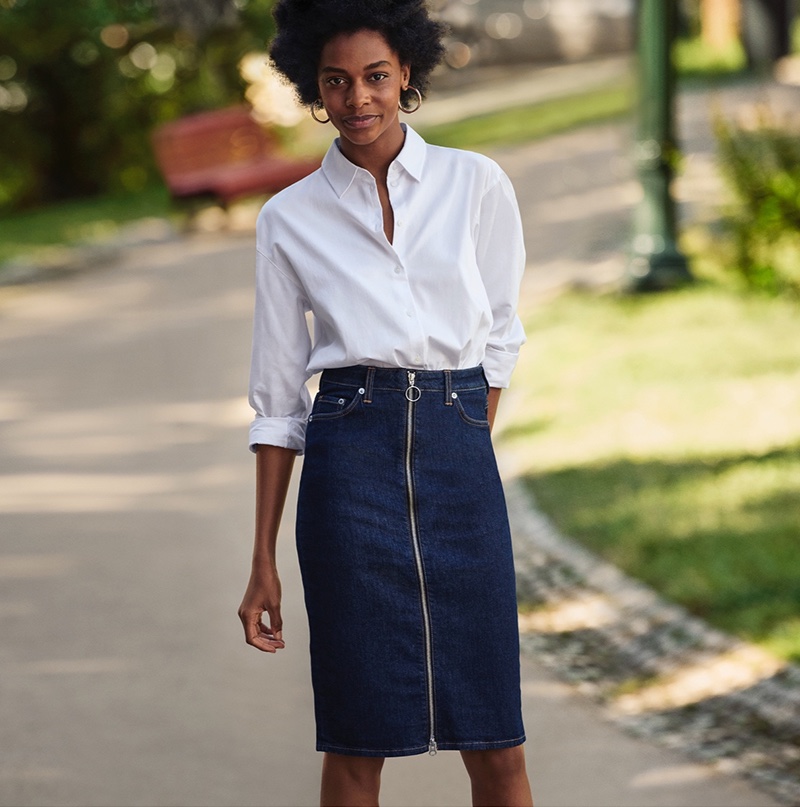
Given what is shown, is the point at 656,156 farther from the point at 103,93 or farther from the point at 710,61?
the point at 710,61

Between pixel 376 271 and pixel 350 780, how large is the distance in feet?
3.09

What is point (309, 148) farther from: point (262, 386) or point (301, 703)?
point (262, 386)

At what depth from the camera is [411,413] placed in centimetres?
270

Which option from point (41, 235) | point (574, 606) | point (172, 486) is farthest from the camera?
point (41, 235)

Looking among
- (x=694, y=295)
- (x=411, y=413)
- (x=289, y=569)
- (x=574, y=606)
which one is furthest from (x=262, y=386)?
(x=694, y=295)

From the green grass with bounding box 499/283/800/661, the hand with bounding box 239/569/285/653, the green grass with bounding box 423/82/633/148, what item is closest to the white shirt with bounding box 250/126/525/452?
the hand with bounding box 239/569/285/653

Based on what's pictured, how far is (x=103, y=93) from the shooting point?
1823 cm

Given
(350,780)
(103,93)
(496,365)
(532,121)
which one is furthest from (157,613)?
(532,121)

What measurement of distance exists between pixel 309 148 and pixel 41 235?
537cm

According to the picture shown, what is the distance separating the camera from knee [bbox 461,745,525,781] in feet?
9.21

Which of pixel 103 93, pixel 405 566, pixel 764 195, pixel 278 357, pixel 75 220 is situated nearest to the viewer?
pixel 405 566

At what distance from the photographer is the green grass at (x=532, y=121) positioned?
727 inches

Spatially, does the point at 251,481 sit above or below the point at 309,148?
below

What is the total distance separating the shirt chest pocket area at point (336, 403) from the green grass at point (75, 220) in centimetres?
1166
